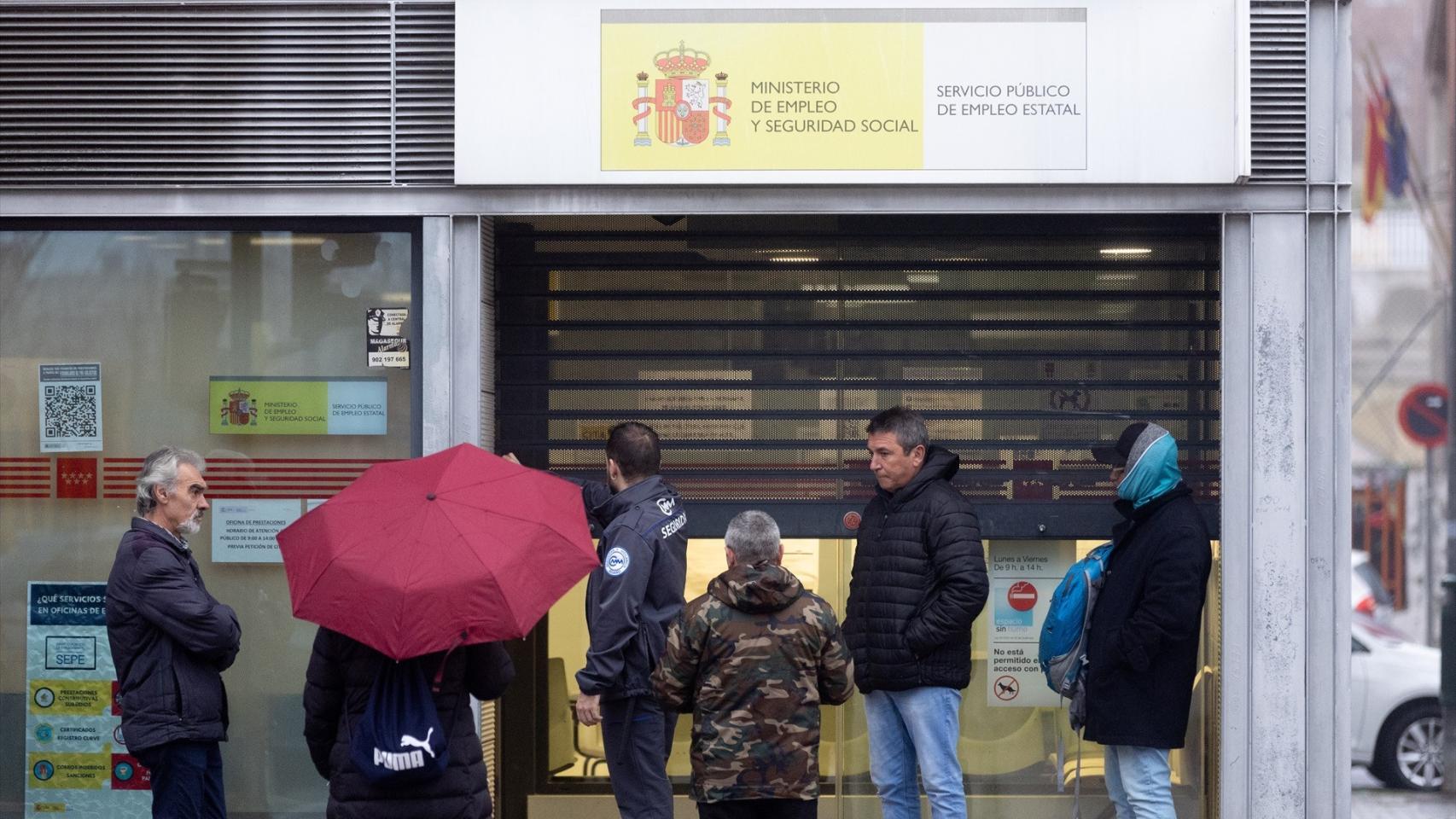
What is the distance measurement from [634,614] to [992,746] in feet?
7.14

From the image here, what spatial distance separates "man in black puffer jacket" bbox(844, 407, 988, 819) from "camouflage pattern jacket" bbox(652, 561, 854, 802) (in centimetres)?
86

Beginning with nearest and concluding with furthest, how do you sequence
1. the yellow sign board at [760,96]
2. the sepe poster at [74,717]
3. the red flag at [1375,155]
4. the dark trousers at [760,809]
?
the dark trousers at [760,809] → the yellow sign board at [760,96] → the sepe poster at [74,717] → the red flag at [1375,155]

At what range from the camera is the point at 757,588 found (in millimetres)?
4688

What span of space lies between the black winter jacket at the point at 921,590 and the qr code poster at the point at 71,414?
11.2 feet

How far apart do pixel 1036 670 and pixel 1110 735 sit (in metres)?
1.19

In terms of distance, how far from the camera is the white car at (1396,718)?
1136 cm

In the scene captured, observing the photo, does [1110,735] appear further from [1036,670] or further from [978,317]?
[978,317]

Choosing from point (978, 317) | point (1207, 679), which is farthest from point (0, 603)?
point (1207, 679)

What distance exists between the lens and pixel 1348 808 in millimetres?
6145

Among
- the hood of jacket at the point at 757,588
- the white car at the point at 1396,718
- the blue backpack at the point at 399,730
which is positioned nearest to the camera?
the blue backpack at the point at 399,730

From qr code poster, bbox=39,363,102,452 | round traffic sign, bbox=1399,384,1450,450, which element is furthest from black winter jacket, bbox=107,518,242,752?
round traffic sign, bbox=1399,384,1450,450

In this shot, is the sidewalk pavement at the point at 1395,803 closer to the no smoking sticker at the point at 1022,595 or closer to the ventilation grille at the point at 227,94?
the no smoking sticker at the point at 1022,595

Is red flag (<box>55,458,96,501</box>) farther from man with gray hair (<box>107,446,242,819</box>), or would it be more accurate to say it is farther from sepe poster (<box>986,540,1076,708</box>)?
sepe poster (<box>986,540,1076,708</box>)

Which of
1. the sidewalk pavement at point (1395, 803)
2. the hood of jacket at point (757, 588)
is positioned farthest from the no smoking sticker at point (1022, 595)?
the sidewalk pavement at point (1395, 803)
